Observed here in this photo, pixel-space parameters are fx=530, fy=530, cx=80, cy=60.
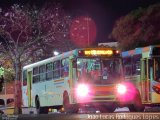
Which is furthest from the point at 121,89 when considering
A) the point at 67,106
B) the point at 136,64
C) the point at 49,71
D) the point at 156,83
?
the point at 49,71

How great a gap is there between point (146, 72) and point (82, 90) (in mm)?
3788

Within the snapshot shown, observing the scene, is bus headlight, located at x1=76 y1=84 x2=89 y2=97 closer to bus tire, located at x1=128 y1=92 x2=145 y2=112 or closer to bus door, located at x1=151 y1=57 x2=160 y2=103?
bus tire, located at x1=128 y1=92 x2=145 y2=112

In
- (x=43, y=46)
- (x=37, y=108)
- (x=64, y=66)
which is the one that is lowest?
(x=37, y=108)

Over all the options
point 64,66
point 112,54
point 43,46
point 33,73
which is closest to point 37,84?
point 33,73

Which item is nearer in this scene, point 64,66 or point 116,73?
point 116,73

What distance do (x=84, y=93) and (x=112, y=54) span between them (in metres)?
2.28

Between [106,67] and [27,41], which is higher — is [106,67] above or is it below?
below

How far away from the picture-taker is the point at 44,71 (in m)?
30.9

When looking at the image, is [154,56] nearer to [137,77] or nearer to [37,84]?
[137,77]

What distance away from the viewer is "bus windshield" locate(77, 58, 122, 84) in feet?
81.0

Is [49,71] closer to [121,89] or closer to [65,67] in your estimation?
[65,67]

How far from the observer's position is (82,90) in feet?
82.1

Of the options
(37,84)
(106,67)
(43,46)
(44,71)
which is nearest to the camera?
(106,67)

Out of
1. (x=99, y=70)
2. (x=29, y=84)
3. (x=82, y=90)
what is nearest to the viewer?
(x=99, y=70)
